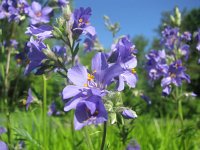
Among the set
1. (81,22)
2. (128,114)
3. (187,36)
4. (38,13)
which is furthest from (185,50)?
(128,114)

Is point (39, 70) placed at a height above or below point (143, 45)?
below

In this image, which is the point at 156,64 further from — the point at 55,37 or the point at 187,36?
the point at 55,37

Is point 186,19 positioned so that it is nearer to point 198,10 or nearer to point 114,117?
point 198,10

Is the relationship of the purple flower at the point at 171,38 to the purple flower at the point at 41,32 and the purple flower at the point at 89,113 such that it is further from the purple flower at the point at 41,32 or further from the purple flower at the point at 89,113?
the purple flower at the point at 89,113

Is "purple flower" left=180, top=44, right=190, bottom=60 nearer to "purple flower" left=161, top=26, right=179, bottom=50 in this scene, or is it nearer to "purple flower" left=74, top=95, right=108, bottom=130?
"purple flower" left=161, top=26, right=179, bottom=50

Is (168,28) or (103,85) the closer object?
(103,85)

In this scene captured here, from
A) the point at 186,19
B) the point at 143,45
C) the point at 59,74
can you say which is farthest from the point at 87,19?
the point at 143,45
